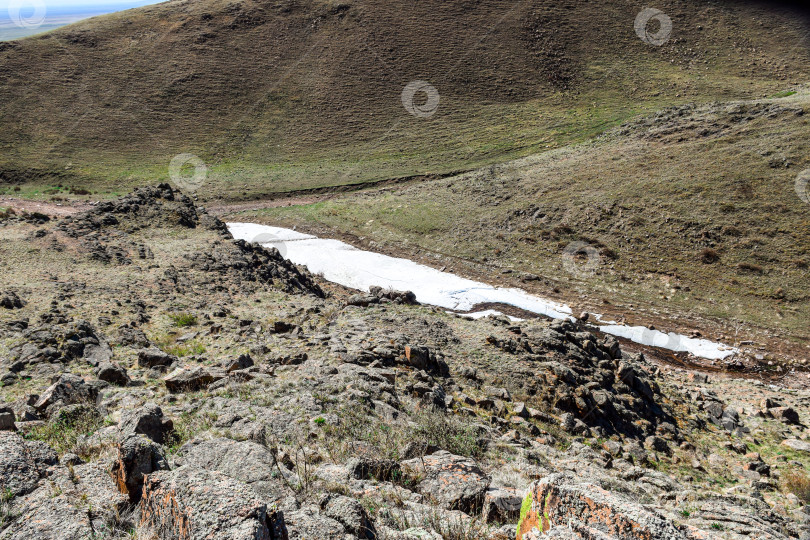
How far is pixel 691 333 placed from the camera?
20.5 m

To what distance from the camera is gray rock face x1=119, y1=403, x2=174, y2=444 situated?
22.3 feet

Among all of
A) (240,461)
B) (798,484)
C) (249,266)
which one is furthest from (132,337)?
(798,484)

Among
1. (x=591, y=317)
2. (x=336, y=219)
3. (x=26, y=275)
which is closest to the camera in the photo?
(x=26, y=275)

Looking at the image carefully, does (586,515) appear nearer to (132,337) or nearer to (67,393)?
(67,393)

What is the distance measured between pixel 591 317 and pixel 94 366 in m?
18.6

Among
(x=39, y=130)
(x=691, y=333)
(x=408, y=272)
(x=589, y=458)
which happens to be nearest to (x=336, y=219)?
(x=408, y=272)

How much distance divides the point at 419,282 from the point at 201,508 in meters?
22.1

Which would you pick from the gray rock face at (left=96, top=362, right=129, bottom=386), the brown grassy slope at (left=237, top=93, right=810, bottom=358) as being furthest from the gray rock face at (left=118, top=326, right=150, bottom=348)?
the brown grassy slope at (left=237, top=93, right=810, bottom=358)

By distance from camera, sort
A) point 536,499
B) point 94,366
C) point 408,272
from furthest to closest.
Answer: point 408,272 → point 94,366 → point 536,499

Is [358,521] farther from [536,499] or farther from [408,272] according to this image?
[408,272]

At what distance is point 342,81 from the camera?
59719 mm
